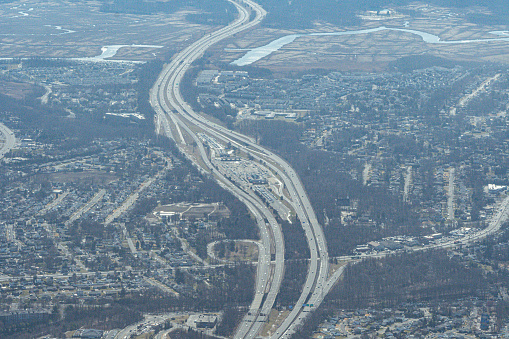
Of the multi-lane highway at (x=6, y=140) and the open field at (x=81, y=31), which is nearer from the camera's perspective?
the multi-lane highway at (x=6, y=140)

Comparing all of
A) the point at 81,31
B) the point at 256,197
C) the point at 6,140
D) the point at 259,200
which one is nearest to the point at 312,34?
the point at 81,31

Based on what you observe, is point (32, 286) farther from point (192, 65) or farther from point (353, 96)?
point (192, 65)

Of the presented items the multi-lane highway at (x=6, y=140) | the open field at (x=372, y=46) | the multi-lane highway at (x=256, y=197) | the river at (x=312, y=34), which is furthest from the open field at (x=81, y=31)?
the multi-lane highway at (x=6, y=140)

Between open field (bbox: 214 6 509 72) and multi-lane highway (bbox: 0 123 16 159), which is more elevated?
open field (bbox: 214 6 509 72)

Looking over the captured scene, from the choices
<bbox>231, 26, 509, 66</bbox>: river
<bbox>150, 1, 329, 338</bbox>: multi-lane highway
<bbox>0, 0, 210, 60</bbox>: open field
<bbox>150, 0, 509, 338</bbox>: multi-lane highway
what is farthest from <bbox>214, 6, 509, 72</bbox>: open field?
<bbox>150, 0, 509, 338</bbox>: multi-lane highway

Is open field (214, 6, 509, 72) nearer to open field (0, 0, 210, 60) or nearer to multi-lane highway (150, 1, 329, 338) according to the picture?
open field (0, 0, 210, 60)

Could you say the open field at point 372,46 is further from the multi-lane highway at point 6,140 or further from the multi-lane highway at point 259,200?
the multi-lane highway at point 6,140
